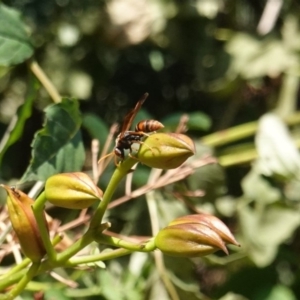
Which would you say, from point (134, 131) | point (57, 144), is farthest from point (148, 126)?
point (57, 144)

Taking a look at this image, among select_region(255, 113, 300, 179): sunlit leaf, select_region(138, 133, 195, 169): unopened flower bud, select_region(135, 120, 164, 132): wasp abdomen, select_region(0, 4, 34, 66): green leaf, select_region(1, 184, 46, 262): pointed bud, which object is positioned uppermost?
select_region(138, 133, 195, 169): unopened flower bud

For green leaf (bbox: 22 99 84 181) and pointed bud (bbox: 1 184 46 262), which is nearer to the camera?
pointed bud (bbox: 1 184 46 262)

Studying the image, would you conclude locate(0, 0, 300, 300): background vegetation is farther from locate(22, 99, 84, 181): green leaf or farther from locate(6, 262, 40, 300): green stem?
locate(6, 262, 40, 300): green stem

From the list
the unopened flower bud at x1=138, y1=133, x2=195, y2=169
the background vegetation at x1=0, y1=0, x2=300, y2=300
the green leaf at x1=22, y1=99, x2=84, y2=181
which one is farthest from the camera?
the background vegetation at x1=0, y1=0, x2=300, y2=300

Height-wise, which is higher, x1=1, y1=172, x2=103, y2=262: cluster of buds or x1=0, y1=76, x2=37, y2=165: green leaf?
x1=1, y1=172, x2=103, y2=262: cluster of buds

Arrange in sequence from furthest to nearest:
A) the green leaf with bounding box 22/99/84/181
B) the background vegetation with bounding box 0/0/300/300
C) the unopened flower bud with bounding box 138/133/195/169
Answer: the background vegetation with bounding box 0/0/300/300 → the green leaf with bounding box 22/99/84/181 → the unopened flower bud with bounding box 138/133/195/169

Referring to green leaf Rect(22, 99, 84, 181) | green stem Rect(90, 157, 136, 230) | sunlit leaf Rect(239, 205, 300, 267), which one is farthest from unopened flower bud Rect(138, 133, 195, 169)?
sunlit leaf Rect(239, 205, 300, 267)

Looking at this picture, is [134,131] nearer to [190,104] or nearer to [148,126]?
[148,126]

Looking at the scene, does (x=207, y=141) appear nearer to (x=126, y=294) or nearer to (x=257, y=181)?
(x=257, y=181)
